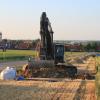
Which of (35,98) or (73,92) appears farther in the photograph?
(73,92)

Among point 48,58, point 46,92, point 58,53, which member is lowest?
point 46,92

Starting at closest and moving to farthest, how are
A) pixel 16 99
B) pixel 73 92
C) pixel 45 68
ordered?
pixel 16 99, pixel 73 92, pixel 45 68

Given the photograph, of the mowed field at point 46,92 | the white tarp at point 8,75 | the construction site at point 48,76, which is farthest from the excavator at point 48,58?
the mowed field at point 46,92

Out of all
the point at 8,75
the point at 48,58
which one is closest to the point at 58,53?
the point at 48,58

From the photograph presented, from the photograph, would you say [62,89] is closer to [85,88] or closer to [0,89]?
[85,88]

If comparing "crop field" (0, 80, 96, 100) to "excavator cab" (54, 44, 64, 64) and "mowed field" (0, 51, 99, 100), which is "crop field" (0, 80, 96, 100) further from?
"excavator cab" (54, 44, 64, 64)

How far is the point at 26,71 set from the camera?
1394 inches

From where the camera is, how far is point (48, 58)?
36875 millimetres

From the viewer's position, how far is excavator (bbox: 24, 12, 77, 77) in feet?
114

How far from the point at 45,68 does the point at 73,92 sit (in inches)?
476

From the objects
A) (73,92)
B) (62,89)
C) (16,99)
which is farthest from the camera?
(62,89)

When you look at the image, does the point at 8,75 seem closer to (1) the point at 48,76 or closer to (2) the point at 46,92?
(1) the point at 48,76

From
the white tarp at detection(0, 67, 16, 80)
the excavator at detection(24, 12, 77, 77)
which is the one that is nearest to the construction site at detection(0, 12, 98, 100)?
the excavator at detection(24, 12, 77, 77)

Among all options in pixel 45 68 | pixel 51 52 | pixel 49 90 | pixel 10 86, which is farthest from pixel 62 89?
pixel 51 52
